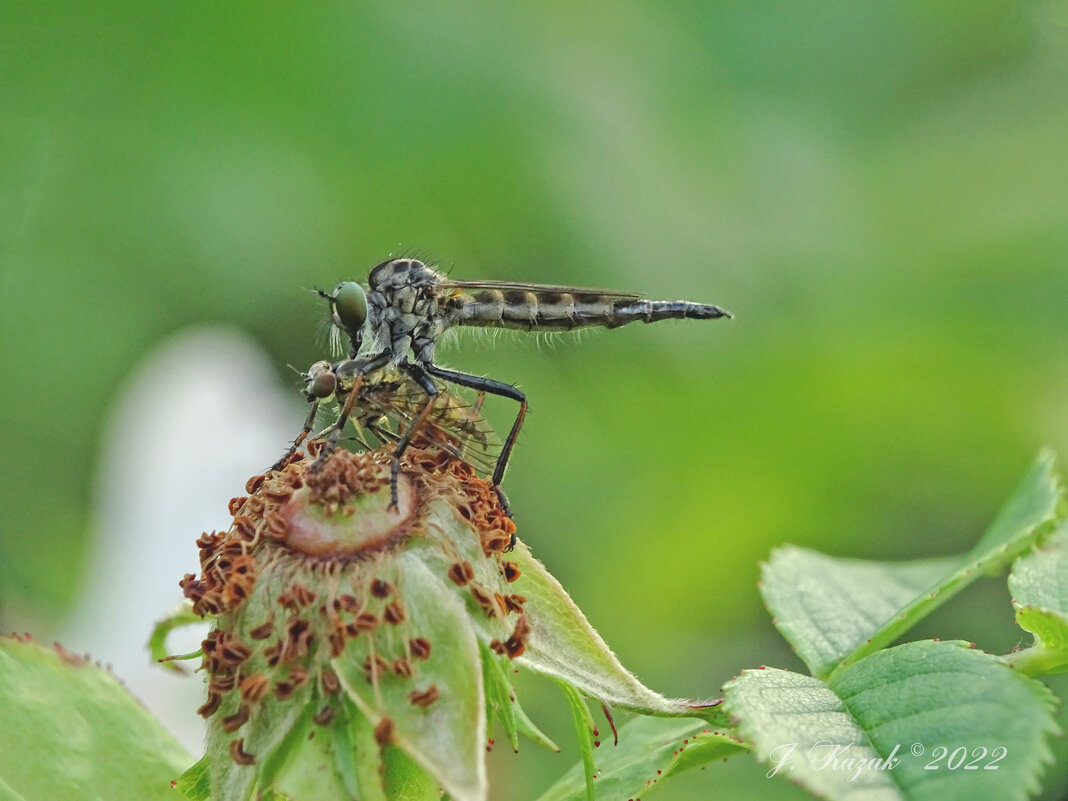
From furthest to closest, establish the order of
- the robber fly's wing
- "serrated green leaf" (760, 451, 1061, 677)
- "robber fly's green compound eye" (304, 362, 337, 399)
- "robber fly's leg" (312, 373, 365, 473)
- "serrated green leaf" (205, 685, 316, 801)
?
1. the robber fly's wing
2. "robber fly's green compound eye" (304, 362, 337, 399)
3. "serrated green leaf" (760, 451, 1061, 677)
4. "robber fly's leg" (312, 373, 365, 473)
5. "serrated green leaf" (205, 685, 316, 801)

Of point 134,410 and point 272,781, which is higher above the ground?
point 134,410

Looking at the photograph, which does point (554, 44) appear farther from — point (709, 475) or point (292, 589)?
point (292, 589)

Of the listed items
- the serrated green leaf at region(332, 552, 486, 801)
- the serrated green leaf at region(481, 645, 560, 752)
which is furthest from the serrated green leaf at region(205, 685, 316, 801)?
the serrated green leaf at region(481, 645, 560, 752)

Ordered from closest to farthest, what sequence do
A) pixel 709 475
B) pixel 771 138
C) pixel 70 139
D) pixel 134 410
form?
pixel 709 475 < pixel 134 410 < pixel 70 139 < pixel 771 138

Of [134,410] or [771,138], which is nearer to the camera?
[134,410]

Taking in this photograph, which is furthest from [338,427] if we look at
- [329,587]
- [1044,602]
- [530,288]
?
[1044,602]

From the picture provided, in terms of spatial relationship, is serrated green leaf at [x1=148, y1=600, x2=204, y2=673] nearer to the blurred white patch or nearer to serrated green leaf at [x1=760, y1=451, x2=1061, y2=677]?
serrated green leaf at [x1=760, y1=451, x2=1061, y2=677]

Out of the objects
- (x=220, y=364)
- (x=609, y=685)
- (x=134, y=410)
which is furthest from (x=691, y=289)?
(x=609, y=685)

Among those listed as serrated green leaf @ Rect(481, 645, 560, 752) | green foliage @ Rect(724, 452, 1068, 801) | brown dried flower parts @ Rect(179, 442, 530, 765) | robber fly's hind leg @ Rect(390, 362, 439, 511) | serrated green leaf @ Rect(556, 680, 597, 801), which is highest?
robber fly's hind leg @ Rect(390, 362, 439, 511)
